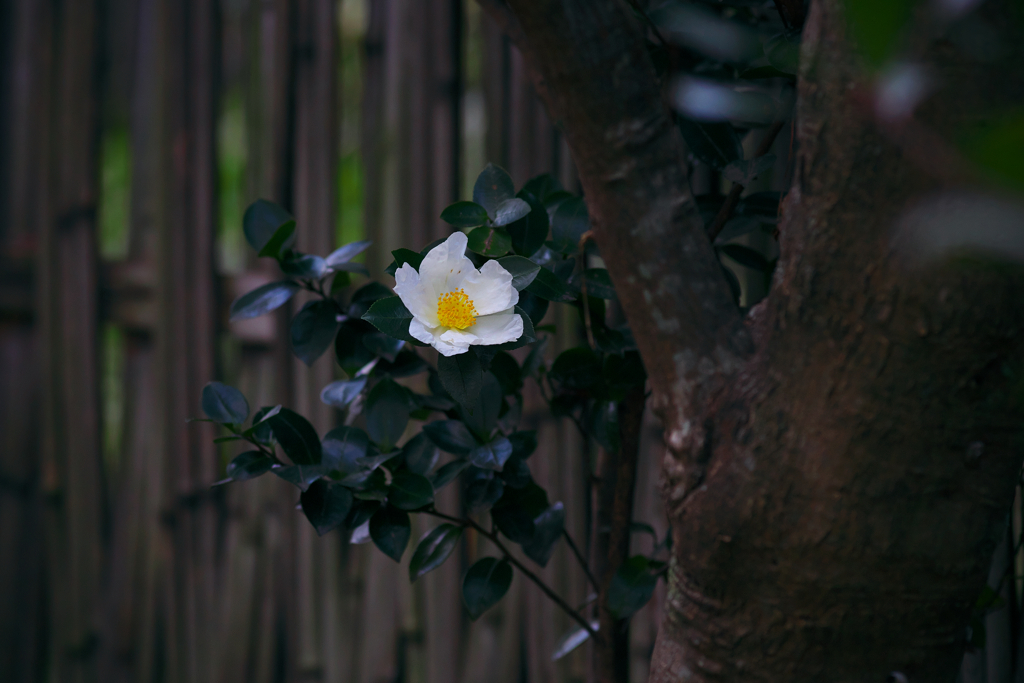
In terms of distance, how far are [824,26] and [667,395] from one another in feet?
0.82

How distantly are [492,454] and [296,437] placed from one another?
0.19 m

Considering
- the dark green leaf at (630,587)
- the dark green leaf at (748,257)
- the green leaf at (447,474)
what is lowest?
the dark green leaf at (630,587)

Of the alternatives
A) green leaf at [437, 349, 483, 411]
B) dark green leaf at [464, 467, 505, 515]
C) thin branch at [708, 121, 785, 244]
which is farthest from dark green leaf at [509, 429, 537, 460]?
thin branch at [708, 121, 785, 244]

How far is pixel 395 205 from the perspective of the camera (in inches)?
49.8

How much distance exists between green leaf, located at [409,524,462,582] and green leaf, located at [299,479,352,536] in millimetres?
98

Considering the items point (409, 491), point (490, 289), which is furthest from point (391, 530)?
point (490, 289)

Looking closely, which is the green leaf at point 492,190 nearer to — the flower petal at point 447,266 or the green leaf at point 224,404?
the flower petal at point 447,266

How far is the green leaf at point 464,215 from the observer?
0.60m

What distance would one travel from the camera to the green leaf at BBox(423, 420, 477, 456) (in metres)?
0.65

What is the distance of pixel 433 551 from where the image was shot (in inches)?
27.6

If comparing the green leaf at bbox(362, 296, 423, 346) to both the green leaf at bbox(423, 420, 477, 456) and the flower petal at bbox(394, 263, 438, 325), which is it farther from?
the green leaf at bbox(423, 420, 477, 456)

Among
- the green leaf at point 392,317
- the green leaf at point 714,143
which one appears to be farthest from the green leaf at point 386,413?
the green leaf at point 714,143

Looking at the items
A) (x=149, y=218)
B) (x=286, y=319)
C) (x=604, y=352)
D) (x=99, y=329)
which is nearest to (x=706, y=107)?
(x=604, y=352)

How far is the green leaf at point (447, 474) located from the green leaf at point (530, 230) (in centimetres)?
20
